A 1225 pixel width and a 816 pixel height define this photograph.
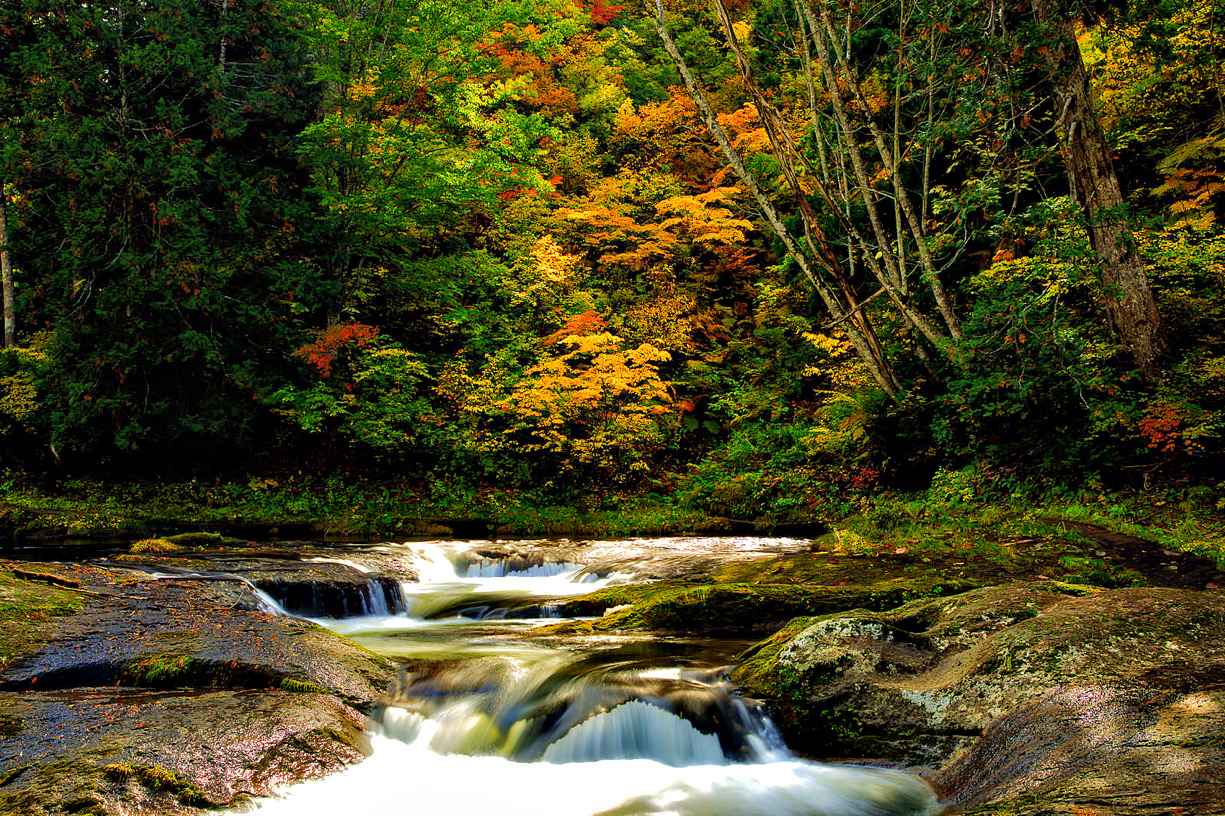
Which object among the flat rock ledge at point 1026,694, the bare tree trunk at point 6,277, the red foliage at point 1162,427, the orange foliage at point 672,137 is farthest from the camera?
the orange foliage at point 672,137

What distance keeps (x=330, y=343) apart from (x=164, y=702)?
12461mm

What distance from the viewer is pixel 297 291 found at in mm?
16109

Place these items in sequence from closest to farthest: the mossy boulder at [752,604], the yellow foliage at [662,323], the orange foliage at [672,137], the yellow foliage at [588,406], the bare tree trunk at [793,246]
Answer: the mossy boulder at [752,604] < the bare tree trunk at [793,246] < the yellow foliage at [588,406] < the yellow foliage at [662,323] < the orange foliage at [672,137]

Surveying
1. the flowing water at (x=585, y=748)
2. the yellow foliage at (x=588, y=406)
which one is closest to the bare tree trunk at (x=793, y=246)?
the yellow foliage at (x=588, y=406)

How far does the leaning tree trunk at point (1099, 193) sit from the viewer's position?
9828 mm

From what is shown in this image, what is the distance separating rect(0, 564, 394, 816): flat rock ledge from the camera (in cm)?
354

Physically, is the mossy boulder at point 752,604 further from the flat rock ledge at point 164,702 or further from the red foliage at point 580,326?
the red foliage at point 580,326

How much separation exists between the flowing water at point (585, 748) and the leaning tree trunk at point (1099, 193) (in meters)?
7.97

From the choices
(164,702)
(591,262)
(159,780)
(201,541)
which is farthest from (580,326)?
(159,780)

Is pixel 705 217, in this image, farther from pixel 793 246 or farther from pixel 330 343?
pixel 330 343

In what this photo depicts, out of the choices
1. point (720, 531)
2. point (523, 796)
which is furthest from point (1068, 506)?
point (523, 796)

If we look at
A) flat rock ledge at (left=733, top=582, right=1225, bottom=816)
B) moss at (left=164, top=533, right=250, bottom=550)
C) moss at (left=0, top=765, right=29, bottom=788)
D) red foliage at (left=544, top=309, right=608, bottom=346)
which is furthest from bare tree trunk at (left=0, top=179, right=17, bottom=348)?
flat rock ledge at (left=733, top=582, right=1225, bottom=816)

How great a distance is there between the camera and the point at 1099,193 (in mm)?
10000

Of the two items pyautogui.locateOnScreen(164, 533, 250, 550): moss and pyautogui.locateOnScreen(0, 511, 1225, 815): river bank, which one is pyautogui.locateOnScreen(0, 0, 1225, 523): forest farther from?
pyautogui.locateOnScreen(164, 533, 250, 550): moss
